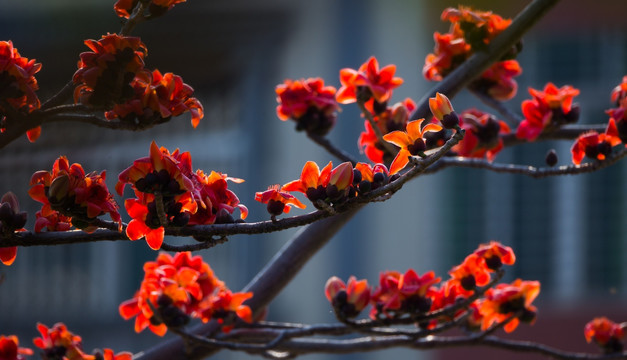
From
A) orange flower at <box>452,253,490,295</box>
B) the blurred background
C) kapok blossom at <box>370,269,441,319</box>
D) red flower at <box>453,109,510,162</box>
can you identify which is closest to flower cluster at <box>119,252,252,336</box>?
kapok blossom at <box>370,269,441,319</box>

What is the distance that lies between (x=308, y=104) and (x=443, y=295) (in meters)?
0.35

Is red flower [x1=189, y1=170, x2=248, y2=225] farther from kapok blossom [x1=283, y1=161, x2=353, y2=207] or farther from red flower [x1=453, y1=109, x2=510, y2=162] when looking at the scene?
red flower [x1=453, y1=109, x2=510, y2=162]

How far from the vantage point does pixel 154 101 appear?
3.12 feet

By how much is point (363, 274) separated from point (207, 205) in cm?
436

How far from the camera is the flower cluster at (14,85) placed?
3.04 ft

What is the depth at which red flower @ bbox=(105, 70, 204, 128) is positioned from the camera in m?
0.95

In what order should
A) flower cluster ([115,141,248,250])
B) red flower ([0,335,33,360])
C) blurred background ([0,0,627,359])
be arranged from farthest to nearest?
blurred background ([0,0,627,359]) < red flower ([0,335,33,360]) < flower cluster ([115,141,248,250])

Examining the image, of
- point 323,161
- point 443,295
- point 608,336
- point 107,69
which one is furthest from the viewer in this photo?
point 323,161

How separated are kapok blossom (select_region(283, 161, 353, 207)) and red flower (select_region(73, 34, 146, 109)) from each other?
0.23 meters

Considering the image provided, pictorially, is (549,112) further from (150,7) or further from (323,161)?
(323,161)

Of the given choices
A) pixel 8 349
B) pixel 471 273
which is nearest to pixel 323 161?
pixel 471 273

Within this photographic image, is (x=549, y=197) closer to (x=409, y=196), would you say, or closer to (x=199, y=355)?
(x=409, y=196)

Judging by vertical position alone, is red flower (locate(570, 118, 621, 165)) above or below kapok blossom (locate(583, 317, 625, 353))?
above

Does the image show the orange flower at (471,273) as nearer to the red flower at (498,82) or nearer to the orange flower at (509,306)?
the orange flower at (509,306)
